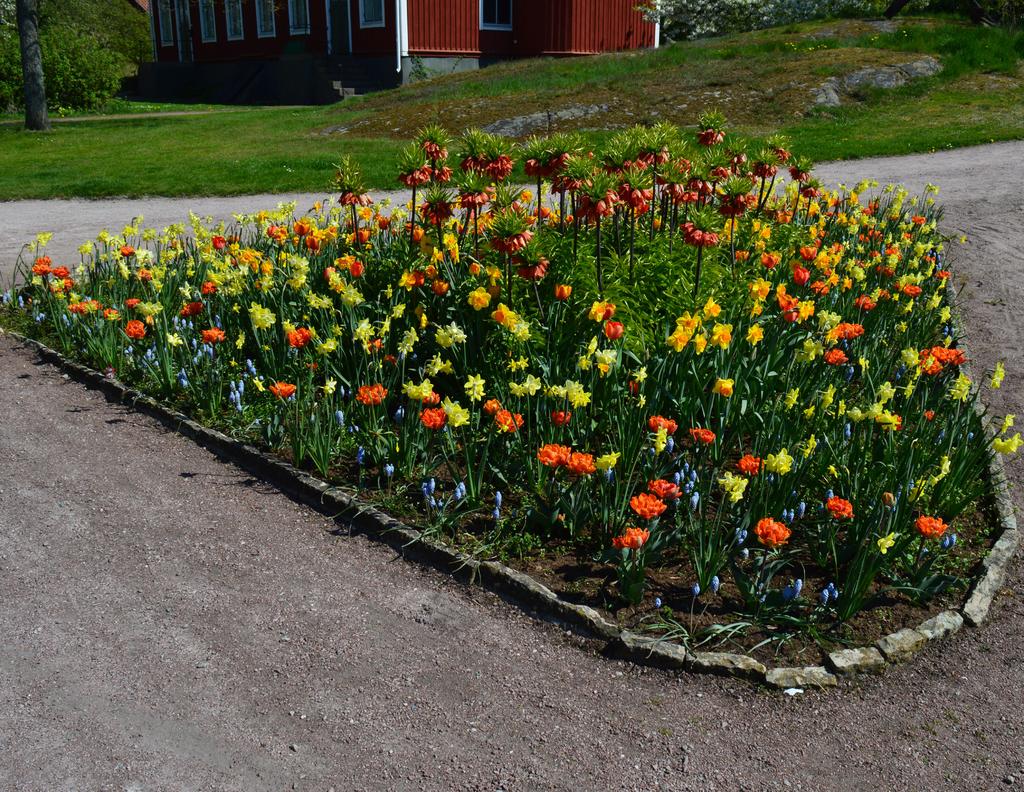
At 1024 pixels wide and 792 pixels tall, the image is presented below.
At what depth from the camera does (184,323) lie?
6.19m

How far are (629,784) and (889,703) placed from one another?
990 millimetres

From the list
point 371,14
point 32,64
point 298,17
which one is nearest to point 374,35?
point 371,14

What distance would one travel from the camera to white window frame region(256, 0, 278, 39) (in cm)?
3256

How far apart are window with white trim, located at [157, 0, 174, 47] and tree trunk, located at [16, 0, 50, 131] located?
17.0 metres

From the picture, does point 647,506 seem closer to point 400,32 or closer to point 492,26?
point 400,32

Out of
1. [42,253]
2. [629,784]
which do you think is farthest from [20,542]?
[42,253]

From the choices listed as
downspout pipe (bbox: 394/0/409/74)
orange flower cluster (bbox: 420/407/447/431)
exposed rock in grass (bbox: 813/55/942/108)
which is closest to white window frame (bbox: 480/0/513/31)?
downspout pipe (bbox: 394/0/409/74)

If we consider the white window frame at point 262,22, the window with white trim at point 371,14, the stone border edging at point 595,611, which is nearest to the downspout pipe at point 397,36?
the window with white trim at point 371,14

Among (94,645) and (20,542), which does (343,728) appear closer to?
(94,645)

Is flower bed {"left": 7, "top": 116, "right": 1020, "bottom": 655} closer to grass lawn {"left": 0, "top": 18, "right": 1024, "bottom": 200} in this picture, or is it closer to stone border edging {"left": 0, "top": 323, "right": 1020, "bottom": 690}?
stone border edging {"left": 0, "top": 323, "right": 1020, "bottom": 690}

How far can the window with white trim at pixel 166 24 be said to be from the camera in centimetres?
3803

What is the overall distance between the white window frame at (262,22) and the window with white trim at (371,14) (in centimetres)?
517

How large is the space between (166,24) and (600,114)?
2644cm

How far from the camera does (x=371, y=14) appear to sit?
28.4 metres
